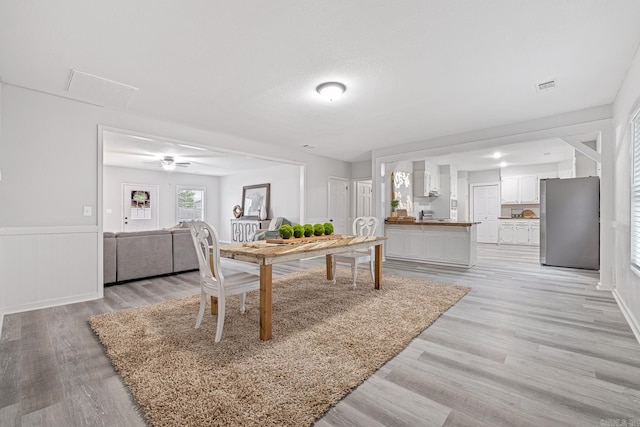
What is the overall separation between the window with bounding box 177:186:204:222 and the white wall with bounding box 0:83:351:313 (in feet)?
19.7

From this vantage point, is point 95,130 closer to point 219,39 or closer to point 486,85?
point 219,39

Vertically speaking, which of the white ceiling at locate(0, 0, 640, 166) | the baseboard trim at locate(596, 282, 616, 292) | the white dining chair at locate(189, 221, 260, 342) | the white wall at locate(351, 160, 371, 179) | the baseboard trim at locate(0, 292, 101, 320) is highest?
the white ceiling at locate(0, 0, 640, 166)

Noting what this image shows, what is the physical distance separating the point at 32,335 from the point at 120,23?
2660 millimetres

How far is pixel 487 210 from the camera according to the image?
9.37 metres

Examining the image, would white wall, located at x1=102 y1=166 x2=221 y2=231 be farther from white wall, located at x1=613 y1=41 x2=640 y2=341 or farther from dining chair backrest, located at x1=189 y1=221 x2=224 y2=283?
white wall, located at x1=613 y1=41 x2=640 y2=341

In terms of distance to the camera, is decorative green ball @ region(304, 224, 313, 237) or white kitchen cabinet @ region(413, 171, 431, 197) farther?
white kitchen cabinet @ region(413, 171, 431, 197)

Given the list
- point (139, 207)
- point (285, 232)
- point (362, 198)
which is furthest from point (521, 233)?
point (139, 207)

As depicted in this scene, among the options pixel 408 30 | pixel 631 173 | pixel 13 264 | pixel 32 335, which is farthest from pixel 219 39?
pixel 631 173

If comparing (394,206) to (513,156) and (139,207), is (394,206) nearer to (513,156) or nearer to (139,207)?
(513,156)

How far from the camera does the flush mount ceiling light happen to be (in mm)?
3146

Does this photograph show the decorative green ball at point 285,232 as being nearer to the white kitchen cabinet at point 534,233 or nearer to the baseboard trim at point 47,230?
the baseboard trim at point 47,230

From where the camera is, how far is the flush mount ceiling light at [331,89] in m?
3.15

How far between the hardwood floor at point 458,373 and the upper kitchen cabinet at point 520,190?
6369 mm

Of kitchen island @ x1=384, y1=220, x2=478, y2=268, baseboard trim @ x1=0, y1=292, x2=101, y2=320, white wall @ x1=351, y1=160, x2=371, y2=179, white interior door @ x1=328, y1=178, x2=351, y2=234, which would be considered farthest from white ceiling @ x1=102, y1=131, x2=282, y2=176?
kitchen island @ x1=384, y1=220, x2=478, y2=268
